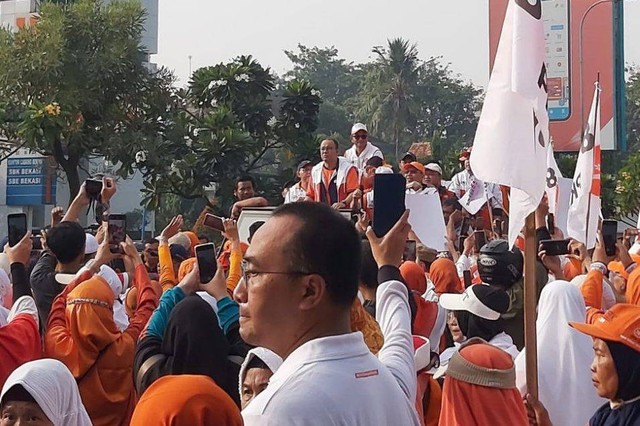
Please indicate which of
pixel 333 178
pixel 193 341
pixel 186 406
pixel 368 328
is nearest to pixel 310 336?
pixel 186 406

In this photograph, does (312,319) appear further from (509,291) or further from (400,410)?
(509,291)

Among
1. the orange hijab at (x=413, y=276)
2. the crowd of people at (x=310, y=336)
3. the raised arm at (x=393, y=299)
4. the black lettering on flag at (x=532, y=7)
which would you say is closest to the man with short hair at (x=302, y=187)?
the crowd of people at (x=310, y=336)

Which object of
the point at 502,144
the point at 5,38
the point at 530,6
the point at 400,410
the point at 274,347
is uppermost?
the point at 5,38

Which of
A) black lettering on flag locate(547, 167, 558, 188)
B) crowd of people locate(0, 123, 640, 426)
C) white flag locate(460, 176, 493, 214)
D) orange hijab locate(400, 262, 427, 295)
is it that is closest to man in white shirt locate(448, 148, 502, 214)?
white flag locate(460, 176, 493, 214)

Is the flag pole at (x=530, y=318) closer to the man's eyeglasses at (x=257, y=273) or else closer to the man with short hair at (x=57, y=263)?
the man's eyeglasses at (x=257, y=273)

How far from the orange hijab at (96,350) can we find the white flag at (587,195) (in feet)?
10.4

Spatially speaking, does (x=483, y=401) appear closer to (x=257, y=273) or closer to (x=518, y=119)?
(x=518, y=119)

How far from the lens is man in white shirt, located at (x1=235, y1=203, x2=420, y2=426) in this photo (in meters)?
2.37

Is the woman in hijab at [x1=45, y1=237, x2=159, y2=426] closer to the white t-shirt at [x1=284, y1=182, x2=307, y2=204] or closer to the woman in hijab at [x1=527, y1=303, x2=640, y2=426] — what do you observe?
the woman in hijab at [x1=527, y1=303, x2=640, y2=426]

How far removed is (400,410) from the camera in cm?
254

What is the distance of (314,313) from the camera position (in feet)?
8.07

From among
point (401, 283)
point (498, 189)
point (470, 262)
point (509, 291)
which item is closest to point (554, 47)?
point (498, 189)

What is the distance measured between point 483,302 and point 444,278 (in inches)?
77.1

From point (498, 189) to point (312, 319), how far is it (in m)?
11.4
